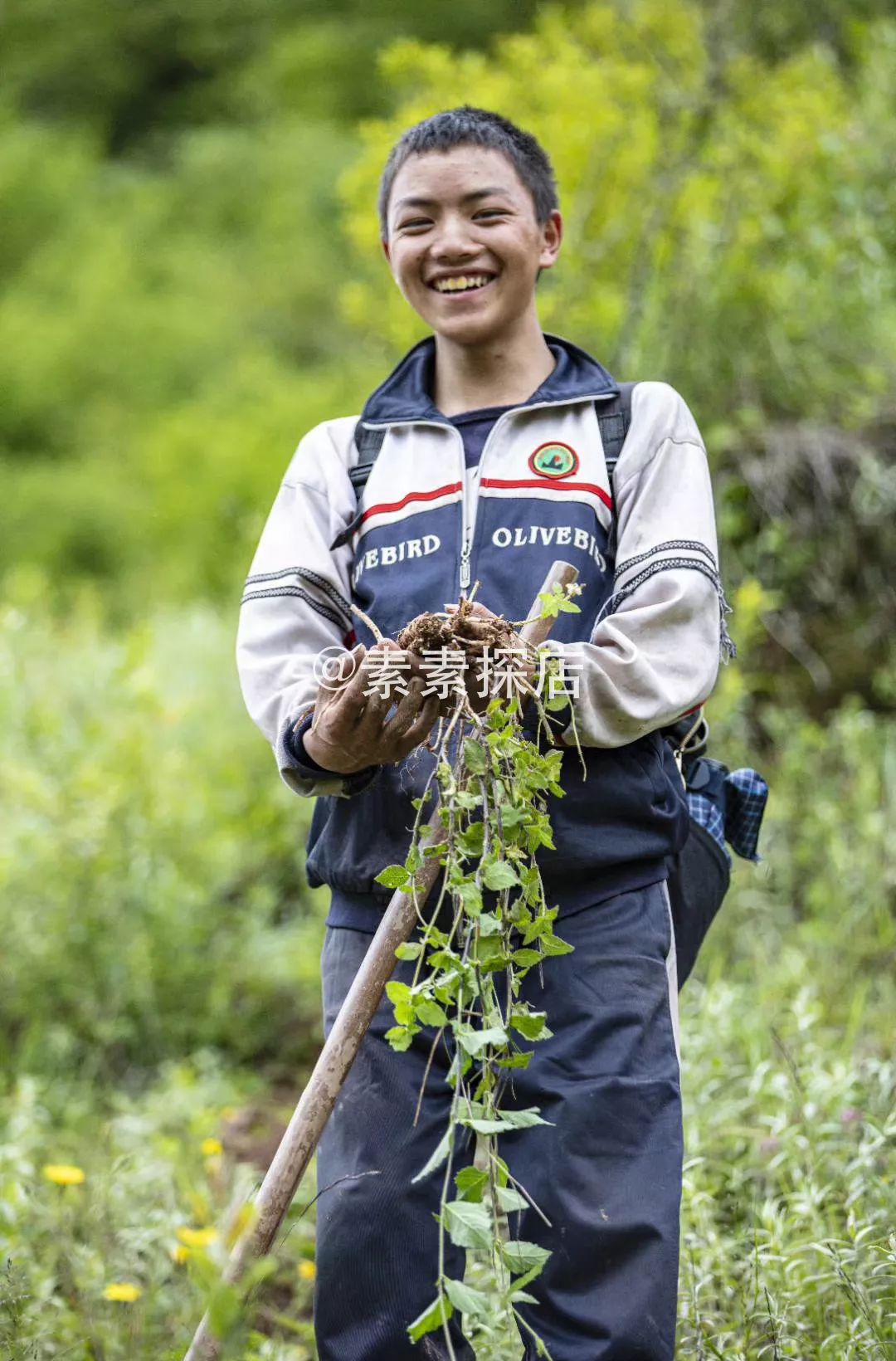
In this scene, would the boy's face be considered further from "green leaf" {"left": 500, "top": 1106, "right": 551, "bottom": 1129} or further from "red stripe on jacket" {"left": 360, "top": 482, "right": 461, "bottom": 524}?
"green leaf" {"left": 500, "top": 1106, "right": 551, "bottom": 1129}

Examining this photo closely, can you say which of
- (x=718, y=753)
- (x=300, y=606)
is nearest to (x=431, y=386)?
(x=300, y=606)

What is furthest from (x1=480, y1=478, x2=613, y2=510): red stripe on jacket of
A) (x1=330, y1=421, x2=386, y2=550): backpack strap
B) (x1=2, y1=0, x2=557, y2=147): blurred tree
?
(x1=2, y1=0, x2=557, y2=147): blurred tree

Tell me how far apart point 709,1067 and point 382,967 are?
1457mm

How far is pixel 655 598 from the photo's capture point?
82.4 inches

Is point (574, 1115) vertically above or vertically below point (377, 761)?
below

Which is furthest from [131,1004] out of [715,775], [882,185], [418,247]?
[882,185]

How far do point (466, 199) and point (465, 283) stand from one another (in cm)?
13

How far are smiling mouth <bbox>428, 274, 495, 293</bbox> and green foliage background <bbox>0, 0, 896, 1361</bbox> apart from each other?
1.42m

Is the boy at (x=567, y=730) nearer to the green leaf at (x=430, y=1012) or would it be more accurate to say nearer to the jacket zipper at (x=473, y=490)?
the jacket zipper at (x=473, y=490)

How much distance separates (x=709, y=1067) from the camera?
3211 millimetres

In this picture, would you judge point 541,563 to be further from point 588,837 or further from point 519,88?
point 519,88

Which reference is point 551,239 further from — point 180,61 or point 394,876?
point 180,61

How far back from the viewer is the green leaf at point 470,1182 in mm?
1769

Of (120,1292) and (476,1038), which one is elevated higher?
(476,1038)
